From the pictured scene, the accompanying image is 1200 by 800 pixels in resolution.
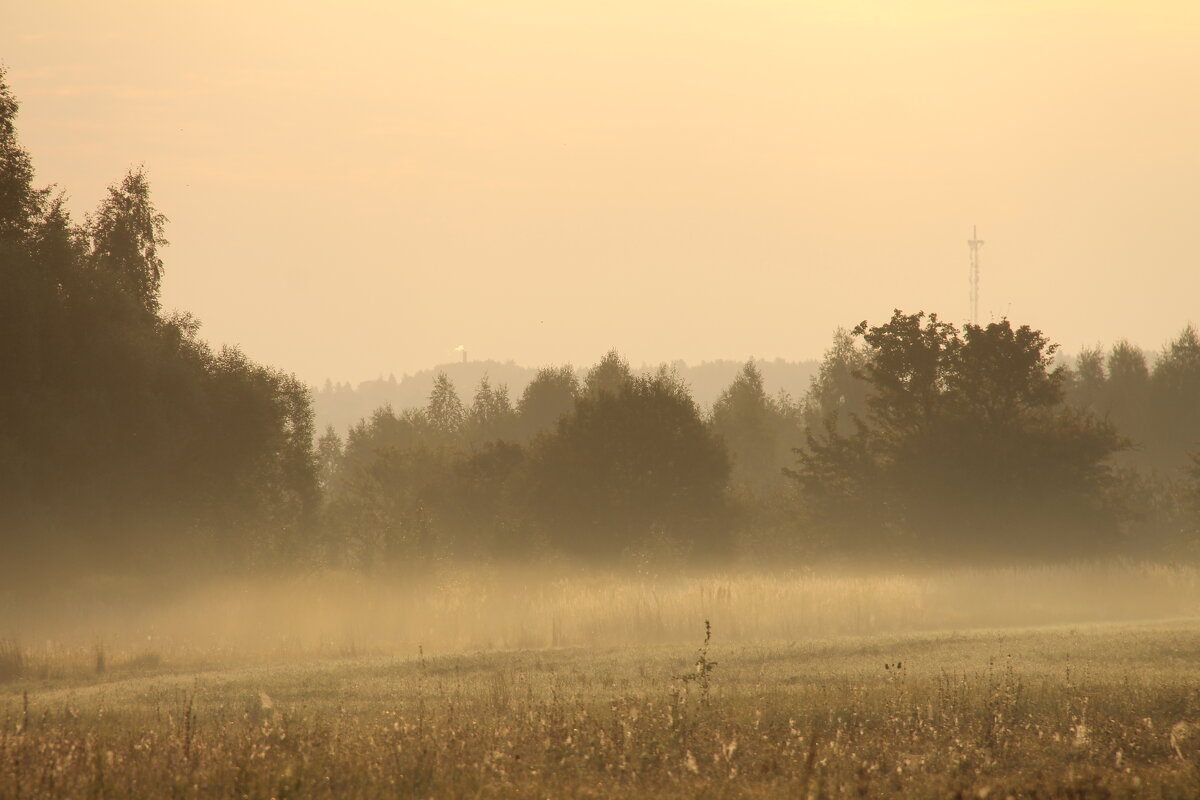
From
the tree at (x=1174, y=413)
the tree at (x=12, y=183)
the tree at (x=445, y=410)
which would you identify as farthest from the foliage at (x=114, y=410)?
the tree at (x=1174, y=413)

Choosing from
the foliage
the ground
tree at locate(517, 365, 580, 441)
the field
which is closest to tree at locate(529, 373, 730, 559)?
the foliage

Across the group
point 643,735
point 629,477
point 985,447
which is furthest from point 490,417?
point 643,735

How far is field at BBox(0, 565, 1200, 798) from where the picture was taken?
448 inches

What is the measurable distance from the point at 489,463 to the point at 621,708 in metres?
47.2

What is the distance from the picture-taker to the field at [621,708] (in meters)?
11.4

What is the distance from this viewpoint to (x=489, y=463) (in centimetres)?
6144

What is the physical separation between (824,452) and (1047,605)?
14969 mm

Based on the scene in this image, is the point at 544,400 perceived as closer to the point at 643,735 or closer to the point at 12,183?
the point at 12,183

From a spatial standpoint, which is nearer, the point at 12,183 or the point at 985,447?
the point at 12,183

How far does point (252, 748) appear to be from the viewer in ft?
40.2

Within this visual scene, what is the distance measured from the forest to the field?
7680mm

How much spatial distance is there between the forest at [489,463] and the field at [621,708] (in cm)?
768

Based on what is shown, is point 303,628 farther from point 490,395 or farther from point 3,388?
point 490,395

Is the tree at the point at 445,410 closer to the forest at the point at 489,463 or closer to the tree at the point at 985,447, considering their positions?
the forest at the point at 489,463
